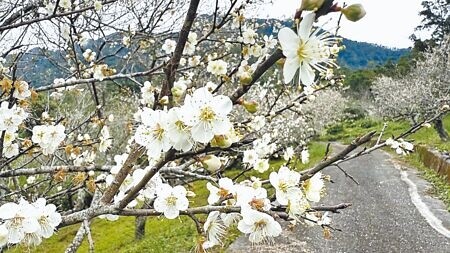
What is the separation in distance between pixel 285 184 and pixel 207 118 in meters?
0.43

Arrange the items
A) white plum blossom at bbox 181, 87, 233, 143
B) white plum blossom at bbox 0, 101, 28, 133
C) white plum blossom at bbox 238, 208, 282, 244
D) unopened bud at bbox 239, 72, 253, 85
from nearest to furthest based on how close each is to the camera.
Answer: unopened bud at bbox 239, 72, 253, 85
white plum blossom at bbox 181, 87, 233, 143
white plum blossom at bbox 238, 208, 282, 244
white plum blossom at bbox 0, 101, 28, 133

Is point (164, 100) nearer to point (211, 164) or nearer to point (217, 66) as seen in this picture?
point (211, 164)

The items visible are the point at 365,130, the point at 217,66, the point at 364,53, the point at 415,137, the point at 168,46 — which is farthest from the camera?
the point at 364,53

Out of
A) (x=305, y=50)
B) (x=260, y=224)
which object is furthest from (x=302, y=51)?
(x=260, y=224)

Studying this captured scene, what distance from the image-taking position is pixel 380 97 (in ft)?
93.7

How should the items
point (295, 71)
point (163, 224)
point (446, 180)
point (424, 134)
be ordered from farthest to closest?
point (424, 134), point (446, 180), point (163, 224), point (295, 71)

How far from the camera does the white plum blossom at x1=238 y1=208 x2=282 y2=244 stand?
4.02ft

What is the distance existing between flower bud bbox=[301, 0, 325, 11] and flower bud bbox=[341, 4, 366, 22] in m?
0.06

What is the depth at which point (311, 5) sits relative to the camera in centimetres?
86

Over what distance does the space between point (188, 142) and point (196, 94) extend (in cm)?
15

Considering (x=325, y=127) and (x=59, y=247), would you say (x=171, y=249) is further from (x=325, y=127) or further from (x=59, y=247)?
(x=325, y=127)

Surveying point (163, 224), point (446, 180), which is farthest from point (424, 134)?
point (163, 224)

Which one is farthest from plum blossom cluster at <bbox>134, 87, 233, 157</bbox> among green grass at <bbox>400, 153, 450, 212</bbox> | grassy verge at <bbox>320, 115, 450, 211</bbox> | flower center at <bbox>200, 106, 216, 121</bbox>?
green grass at <bbox>400, 153, 450, 212</bbox>

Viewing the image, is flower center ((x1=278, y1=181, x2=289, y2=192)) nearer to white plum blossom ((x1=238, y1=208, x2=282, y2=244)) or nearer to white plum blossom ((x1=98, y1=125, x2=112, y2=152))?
white plum blossom ((x1=238, y1=208, x2=282, y2=244))
